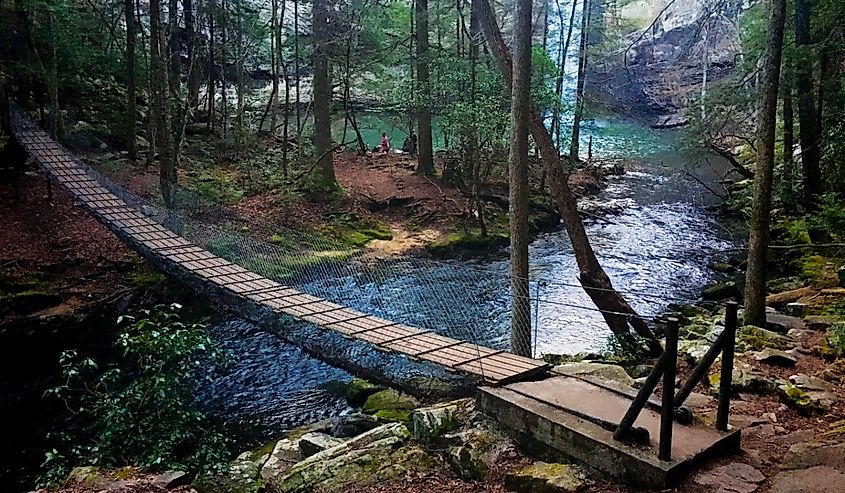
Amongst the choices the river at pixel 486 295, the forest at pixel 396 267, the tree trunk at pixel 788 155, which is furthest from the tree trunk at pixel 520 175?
the tree trunk at pixel 788 155

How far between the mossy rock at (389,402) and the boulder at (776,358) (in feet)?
8.10

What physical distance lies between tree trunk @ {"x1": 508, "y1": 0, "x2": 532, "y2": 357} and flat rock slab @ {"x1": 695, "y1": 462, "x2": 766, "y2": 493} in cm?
187

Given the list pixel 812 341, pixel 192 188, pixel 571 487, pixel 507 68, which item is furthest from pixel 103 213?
pixel 812 341

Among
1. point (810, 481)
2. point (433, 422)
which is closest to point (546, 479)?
point (433, 422)

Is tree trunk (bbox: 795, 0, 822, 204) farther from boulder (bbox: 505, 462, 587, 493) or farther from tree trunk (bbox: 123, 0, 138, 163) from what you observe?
tree trunk (bbox: 123, 0, 138, 163)

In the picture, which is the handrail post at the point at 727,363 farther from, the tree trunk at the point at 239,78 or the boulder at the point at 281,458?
the tree trunk at the point at 239,78

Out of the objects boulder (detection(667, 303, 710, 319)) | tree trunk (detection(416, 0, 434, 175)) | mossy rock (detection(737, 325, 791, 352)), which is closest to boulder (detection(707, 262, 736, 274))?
boulder (detection(667, 303, 710, 319))

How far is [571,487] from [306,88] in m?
18.0

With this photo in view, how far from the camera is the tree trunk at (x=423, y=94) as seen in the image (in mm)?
9828

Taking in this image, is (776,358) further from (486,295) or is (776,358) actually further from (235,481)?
(486,295)

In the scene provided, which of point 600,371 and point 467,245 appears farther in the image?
point 467,245

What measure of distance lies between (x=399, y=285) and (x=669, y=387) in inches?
207

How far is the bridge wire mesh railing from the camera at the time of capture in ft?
20.6

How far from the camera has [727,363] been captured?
2.68 metres
